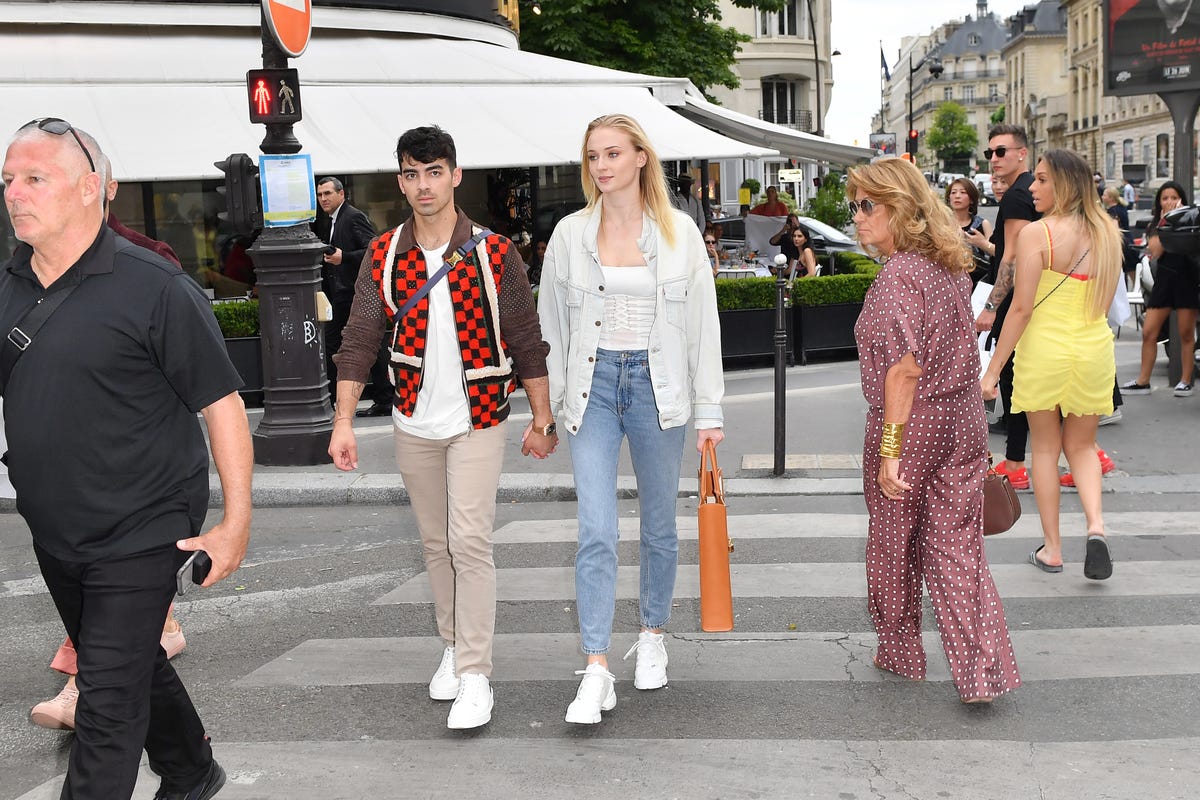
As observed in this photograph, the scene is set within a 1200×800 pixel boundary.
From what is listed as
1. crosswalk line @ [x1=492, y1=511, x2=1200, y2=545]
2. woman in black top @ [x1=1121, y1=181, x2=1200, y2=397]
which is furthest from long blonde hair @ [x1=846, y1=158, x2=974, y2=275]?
woman in black top @ [x1=1121, y1=181, x2=1200, y2=397]

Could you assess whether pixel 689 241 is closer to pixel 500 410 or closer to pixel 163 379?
pixel 500 410

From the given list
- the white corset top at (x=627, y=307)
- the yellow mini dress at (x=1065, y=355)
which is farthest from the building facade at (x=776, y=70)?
the white corset top at (x=627, y=307)

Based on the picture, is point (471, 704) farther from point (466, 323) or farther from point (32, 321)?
point (32, 321)

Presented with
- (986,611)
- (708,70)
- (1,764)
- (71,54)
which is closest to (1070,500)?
(986,611)

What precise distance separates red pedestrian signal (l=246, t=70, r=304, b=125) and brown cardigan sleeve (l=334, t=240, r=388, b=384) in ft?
16.8

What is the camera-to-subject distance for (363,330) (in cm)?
432

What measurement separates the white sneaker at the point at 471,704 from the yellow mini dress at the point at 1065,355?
9.64 feet

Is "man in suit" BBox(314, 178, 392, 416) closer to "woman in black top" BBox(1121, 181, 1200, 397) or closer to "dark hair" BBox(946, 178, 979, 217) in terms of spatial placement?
"dark hair" BBox(946, 178, 979, 217)

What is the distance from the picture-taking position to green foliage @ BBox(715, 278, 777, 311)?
13.6 m

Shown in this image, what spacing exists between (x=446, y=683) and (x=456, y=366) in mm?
1085

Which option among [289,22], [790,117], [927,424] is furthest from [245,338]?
[790,117]

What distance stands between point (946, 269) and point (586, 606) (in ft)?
5.21

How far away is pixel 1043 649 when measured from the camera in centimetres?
494

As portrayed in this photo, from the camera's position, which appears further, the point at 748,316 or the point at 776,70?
the point at 776,70
